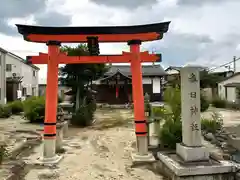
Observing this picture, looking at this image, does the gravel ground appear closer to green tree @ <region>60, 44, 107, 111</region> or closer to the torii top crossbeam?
the torii top crossbeam

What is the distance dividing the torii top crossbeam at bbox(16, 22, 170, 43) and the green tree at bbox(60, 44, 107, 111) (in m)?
9.17

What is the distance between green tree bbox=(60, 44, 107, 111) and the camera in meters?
18.1

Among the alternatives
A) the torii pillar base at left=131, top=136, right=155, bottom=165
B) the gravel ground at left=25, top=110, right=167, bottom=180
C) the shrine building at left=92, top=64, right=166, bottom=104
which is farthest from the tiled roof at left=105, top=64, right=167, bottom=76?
the torii pillar base at left=131, top=136, right=155, bottom=165

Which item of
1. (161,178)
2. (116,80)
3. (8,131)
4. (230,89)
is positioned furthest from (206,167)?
(230,89)

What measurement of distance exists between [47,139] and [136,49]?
3726 mm

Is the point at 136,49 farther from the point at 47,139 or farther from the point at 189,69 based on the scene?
the point at 47,139

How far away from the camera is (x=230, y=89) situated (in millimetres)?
32938

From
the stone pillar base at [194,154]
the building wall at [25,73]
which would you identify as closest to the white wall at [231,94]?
the building wall at [25,73]

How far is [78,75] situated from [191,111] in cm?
1284

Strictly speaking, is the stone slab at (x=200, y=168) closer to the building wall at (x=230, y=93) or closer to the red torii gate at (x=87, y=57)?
the red torii gate at (x=87, y=57)

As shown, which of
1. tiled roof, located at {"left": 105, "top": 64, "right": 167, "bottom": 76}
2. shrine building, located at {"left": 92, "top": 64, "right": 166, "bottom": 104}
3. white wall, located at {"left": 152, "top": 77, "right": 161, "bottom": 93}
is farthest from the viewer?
tiled roof, located at {"left": 105, "top": 64, "right": 167, "bottom": 76}

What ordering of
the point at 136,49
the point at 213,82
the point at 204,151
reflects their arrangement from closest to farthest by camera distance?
the point at 204,151, the point at 136,49, the point at 213,82

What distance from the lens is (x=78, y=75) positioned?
18.5 meters

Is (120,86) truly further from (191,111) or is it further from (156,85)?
(191,111)
